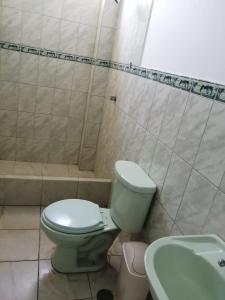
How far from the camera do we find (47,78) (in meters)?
2.78

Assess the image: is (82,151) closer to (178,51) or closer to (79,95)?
(79,95)

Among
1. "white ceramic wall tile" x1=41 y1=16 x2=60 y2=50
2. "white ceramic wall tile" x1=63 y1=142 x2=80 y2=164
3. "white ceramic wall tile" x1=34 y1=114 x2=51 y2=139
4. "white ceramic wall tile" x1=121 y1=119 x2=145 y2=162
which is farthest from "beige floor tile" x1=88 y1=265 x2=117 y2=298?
"white ceramic wall tile" x1=41 y1=16 x2=60 y2=50

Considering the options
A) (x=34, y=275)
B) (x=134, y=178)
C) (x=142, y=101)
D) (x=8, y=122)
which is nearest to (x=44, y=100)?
(x=8, y=122)

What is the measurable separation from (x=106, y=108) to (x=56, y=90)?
592 mm

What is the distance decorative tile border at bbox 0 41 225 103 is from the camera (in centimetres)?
111

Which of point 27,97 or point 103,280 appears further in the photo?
point 27,97

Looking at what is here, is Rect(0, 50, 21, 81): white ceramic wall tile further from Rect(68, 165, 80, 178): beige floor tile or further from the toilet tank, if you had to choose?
the toilet tank

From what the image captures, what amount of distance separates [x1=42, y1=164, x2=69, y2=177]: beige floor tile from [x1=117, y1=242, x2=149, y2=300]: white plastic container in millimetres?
1639

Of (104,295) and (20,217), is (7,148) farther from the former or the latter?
(104,295)

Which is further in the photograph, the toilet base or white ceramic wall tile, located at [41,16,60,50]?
white ceramic wall tile, located at [41,16,60,50]

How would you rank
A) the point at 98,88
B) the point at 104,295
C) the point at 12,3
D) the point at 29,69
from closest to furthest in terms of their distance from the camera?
the point at 104,295 < the point at 12,3 < the point at 29,69 < the point at 98,88

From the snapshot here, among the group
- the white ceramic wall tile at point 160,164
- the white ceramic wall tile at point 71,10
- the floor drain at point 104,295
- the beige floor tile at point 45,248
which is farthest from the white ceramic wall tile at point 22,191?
the white ceramic wall tile at point 71,10

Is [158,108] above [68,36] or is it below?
below

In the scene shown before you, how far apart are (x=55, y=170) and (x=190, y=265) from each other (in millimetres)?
2269
